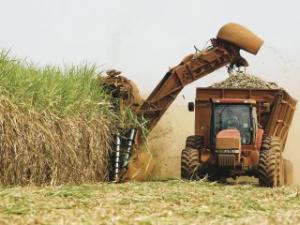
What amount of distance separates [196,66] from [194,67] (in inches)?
2.2

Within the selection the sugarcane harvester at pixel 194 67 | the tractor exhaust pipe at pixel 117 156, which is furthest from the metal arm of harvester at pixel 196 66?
the tractor exhaust pipe at pixel 117 156

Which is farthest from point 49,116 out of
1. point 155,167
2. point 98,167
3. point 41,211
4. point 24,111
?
point 41,211

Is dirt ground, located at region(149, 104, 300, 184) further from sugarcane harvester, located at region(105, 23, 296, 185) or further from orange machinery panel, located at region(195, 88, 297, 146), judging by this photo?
orange machinery panel, located at region(195, 88, 297, 146)

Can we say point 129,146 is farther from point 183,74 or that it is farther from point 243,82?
point 243,82

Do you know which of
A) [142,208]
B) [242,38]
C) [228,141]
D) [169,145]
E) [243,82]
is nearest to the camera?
[142,208]

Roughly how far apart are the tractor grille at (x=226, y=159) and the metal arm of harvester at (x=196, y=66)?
10.2 feet

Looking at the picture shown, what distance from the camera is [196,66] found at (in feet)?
59.3

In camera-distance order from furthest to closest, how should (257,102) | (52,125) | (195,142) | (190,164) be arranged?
(257,102), (195,142), (190,164), (52,125)

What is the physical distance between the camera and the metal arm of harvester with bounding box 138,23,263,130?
17641mm

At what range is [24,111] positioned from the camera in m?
13.6

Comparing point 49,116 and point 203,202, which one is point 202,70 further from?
point 203,202

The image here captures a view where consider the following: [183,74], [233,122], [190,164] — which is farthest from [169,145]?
[233,122]

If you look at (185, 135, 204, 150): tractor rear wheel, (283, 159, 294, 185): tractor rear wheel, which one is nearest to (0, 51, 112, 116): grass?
(185, 135, 204, 150): tractor rear wheel

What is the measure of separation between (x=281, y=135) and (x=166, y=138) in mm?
3496
